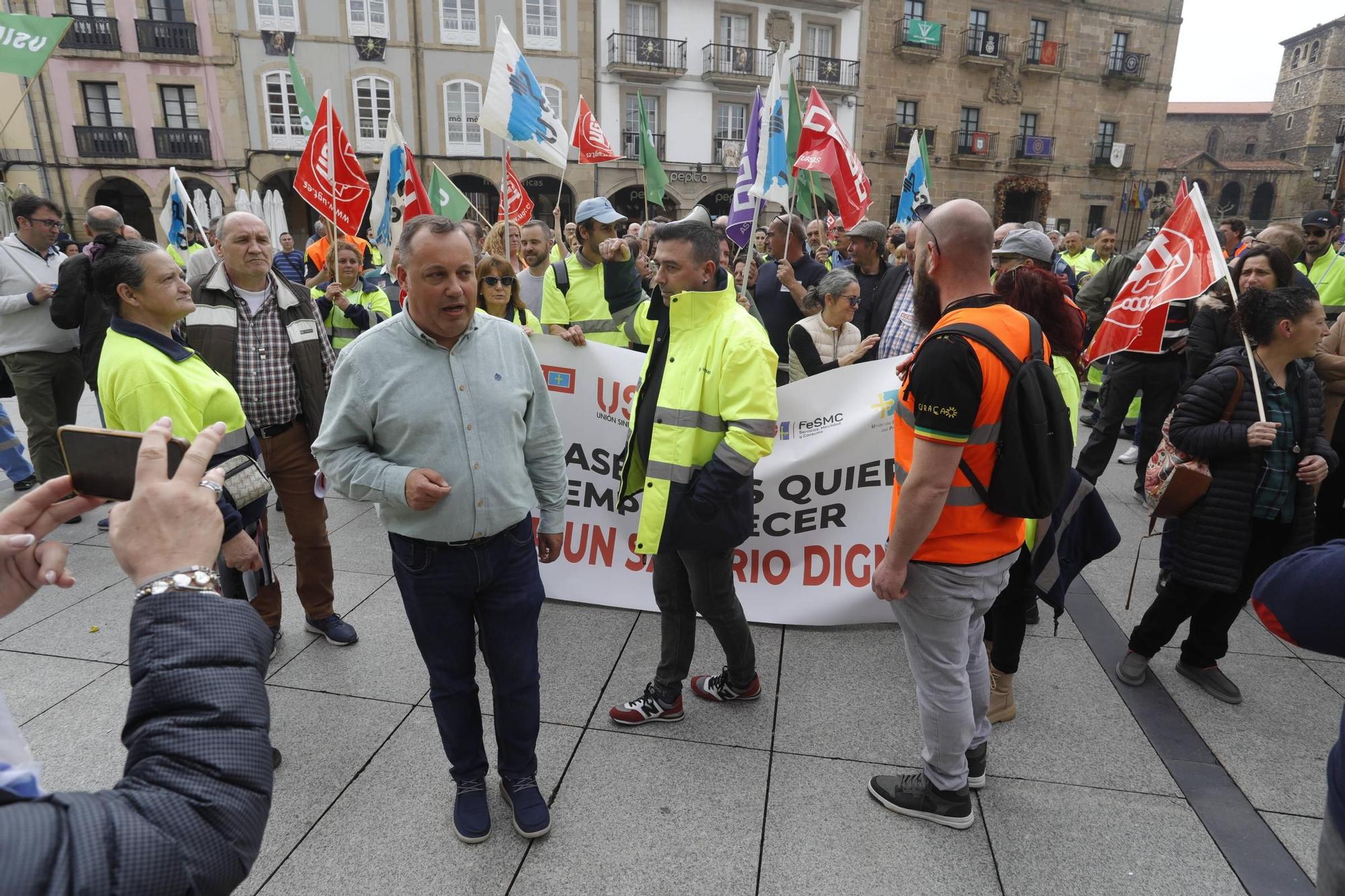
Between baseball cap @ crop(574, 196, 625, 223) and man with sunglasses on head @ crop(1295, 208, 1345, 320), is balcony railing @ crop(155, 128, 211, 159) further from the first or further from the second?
man with sunglasses on head @ crop(1295, 208, 1345, 320)

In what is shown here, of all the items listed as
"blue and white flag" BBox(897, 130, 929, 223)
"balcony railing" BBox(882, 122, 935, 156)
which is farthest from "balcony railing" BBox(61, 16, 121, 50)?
"balcony railing" BBox(882, 122, 935, 156)

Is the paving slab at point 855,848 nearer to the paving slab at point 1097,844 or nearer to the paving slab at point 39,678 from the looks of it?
the paving slab at point 1097,844

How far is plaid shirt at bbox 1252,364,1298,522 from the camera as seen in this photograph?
312cm

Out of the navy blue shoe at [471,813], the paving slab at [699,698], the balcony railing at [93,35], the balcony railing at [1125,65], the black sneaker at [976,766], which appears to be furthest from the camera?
the balcony railing at [1125,65]

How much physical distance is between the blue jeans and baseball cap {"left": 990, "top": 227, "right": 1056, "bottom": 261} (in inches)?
111

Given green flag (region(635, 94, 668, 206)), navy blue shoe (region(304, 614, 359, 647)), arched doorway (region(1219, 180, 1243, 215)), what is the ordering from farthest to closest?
arched doorway (region(1219, 180, 1243, 215))
green flag (region(635, 94, 668, 206))
navy blue shoe (region(304, 614, 359, 647))

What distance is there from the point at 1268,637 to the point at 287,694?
4724 millimetres

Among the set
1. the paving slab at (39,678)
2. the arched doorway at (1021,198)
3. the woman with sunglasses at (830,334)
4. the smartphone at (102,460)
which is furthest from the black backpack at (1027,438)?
the arched doorway at (1021,198)

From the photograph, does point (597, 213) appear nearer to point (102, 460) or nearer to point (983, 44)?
point (102, 460)

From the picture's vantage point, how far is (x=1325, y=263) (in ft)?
20.3

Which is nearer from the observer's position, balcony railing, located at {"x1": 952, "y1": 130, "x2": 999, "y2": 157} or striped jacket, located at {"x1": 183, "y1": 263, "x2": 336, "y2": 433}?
striped jacket, located at {"x1": 183, "y1": 263, "x2": 336, "y2": 433}

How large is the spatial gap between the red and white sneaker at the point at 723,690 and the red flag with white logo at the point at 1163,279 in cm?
233

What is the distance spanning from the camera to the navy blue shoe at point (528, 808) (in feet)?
8.08

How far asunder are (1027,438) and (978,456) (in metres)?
0.14
